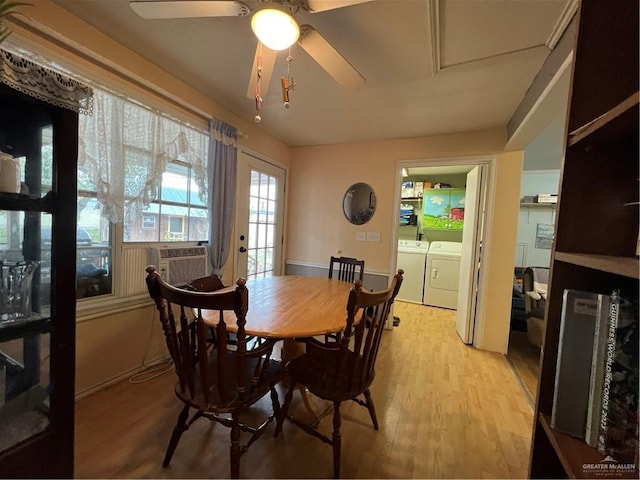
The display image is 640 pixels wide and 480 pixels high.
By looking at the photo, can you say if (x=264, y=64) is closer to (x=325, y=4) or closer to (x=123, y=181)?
(x=325, y=4)

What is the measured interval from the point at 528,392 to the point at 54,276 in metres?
3.00

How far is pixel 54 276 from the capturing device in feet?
3.58

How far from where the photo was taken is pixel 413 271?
466 cm

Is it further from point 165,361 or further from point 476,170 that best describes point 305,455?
point 476,170

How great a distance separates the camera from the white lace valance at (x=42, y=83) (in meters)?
0.91

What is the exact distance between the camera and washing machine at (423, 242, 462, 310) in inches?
171

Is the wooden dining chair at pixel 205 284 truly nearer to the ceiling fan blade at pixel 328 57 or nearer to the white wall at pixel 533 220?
the ceiling fan blade at pixel 328 57

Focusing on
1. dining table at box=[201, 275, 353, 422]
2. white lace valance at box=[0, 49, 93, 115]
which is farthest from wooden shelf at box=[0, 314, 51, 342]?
white lace valance at box=[0, 49, 93, 115]

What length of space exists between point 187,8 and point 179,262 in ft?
5.56

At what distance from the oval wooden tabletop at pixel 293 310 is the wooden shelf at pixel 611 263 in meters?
0.94

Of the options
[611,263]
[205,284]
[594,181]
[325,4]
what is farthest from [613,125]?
[205,284]

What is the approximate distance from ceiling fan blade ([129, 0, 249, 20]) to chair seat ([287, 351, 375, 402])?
1598mm

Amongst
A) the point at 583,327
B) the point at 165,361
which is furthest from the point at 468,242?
the point at 165,361

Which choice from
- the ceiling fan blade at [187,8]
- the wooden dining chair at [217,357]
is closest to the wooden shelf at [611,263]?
the wooden dining chair at [217,357]
